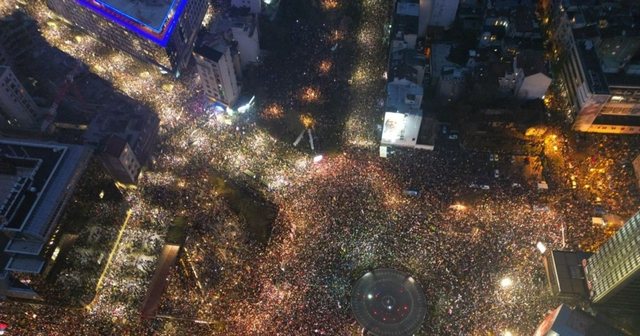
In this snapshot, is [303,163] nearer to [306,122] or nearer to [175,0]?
[306,122]

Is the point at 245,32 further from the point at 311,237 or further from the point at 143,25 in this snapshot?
the point at 311,237

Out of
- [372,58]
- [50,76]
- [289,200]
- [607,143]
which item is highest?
[372,58]

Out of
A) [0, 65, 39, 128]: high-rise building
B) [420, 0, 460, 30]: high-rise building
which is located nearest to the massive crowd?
[0, 65, 39, 128]: high-rise building

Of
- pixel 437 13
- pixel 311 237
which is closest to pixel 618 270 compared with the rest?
pixel 311 237

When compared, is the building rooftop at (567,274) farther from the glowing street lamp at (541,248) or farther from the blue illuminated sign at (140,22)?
the blue illuminated sign at (140,22)

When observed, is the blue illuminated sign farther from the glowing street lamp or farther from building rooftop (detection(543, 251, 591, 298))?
building rooftop (detection(543, 251, 591, 298))

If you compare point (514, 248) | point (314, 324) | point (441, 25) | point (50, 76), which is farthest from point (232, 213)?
point (441, 25)
